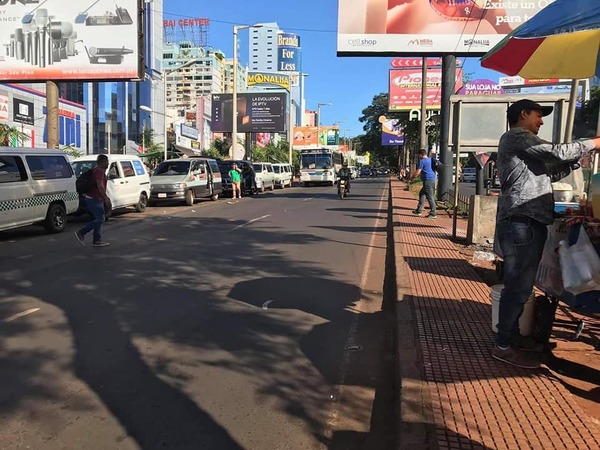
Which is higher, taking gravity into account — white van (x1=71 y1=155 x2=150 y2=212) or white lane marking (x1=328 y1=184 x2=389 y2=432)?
white van (x1=71 y1=155 x2=150 y2=212)

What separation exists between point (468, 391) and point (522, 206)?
132 centimetres

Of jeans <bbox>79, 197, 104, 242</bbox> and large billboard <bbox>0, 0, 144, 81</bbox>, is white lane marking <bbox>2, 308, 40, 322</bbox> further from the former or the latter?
large billboard <bbox>0, 0, 144, 81</bbox>

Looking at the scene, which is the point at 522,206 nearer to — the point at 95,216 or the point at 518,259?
the point at 518,259

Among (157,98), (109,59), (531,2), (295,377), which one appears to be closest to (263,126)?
(157,98)

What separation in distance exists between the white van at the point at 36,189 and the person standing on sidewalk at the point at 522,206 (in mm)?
10240

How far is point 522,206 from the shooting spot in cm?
374

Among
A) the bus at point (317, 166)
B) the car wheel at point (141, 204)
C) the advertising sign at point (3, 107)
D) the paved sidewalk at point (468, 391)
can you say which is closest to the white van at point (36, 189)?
the car wheel at point (141, 204)

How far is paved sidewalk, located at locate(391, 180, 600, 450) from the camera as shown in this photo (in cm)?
290

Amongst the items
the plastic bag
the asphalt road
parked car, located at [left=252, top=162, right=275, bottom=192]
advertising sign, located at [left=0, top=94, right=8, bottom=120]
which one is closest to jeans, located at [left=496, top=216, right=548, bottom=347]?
the plastic bag

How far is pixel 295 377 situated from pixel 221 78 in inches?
5560

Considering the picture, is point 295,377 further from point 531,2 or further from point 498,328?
point 531,2

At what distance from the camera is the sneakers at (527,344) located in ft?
13.5

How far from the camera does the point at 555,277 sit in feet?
13.4

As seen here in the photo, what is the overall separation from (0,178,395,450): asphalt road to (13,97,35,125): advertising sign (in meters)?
29.8
